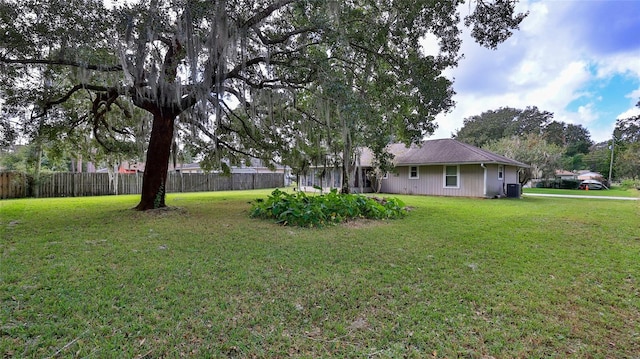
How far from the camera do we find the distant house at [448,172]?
14797mm

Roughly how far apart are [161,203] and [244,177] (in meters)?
14.5

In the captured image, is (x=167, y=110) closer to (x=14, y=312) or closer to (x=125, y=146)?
(x=125, y=146)

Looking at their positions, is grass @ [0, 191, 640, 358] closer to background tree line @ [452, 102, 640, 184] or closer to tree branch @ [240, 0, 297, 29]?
tree branch @ [240, 0, 297, 29]

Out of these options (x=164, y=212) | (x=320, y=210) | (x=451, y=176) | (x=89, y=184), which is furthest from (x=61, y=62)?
(x=451, y=176)

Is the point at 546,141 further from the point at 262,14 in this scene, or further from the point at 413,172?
the point at 262,14

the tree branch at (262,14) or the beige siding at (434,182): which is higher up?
the tree branch at (262,14)

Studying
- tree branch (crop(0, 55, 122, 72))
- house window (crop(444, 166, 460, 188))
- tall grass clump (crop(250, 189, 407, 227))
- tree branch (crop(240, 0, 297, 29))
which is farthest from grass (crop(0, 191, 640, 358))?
house window (crop(444, 166, 460, 188))

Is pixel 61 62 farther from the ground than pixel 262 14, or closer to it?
closer to it

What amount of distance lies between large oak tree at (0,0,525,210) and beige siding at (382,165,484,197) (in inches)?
296

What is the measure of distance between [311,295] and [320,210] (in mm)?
4001

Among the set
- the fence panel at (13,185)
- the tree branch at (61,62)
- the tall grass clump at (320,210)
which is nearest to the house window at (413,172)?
the tall grass clump at (320,210)

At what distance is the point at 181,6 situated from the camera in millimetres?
5086

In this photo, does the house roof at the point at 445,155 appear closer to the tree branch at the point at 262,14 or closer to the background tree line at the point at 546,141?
the background tree line at the point at 546,141

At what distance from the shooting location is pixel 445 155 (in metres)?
16.0
